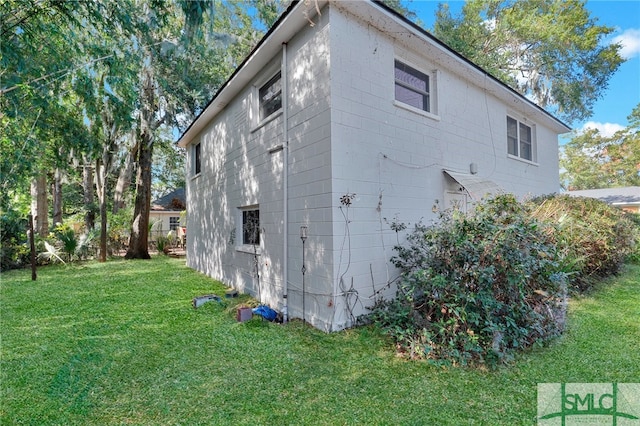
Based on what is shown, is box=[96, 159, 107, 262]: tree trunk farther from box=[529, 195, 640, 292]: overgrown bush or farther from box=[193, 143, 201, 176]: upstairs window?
box=[529, 195, 640, 292]: overgrown bush

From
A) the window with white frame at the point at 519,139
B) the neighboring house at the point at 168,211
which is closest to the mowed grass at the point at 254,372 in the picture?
the window with white frame at the point at 519,139

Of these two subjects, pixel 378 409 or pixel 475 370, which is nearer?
pixel 378 409

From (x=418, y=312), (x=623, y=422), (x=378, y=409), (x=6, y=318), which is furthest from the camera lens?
(x=6, y=318)

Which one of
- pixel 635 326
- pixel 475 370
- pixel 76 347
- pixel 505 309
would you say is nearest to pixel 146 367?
pixel 76 347

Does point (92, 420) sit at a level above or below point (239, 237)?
below

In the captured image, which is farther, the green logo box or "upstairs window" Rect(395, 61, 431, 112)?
"upstairs window" Rect(395, 61, 431, 112)

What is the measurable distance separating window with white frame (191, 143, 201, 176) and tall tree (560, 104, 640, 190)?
35.7 m

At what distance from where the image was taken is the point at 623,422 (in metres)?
2.77

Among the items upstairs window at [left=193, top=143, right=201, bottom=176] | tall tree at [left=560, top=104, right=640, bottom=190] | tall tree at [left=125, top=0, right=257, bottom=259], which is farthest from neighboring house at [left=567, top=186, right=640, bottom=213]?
upstairs window at [left=193, top=143, right=201, bottom=176]

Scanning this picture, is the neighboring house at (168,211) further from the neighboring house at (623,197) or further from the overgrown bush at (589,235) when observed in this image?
the neighboring house at (623,197)

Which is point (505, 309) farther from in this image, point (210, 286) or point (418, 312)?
point (210, 286)

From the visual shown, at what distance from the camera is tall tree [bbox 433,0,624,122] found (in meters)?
14.7

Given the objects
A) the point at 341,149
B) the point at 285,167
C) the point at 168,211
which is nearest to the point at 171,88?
the point at 285,167

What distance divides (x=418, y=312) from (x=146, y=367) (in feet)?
11.6
